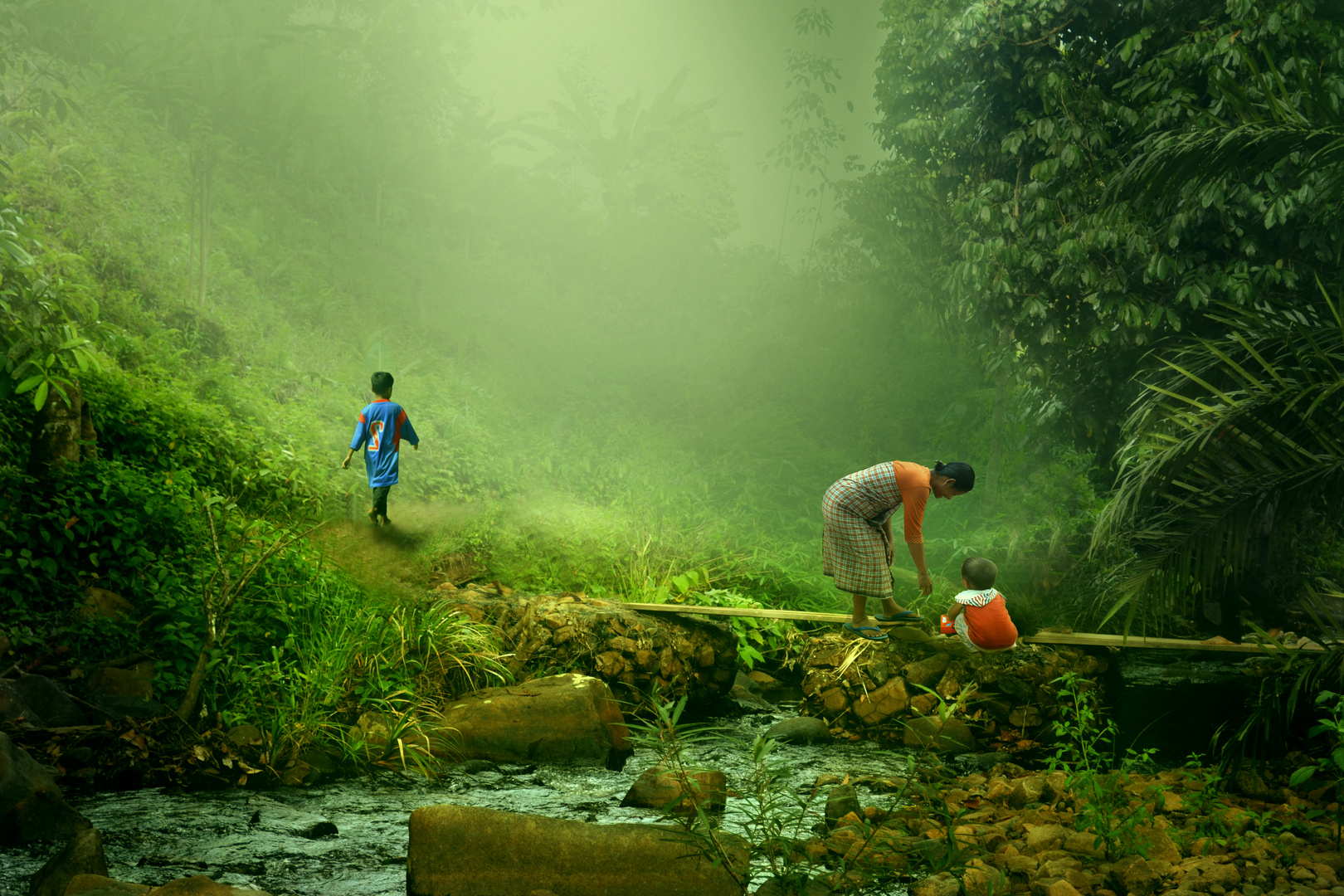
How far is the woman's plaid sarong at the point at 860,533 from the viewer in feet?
18.4

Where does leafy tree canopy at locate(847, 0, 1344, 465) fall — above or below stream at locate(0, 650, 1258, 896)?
above

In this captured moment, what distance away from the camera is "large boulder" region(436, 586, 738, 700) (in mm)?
6328

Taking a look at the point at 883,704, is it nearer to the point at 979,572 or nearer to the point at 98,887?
the point at 979,572

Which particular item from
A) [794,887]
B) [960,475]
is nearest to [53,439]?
[794,887]

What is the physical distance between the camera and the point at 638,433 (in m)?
14.1

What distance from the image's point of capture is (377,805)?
4.43 m

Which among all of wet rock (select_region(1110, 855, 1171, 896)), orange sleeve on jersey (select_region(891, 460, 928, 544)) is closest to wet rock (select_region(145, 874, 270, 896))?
wet rock (select_region(1110, 855, 1171, 896))

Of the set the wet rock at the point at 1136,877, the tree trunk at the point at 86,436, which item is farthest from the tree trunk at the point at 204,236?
the wet rock at the point at 1136,877

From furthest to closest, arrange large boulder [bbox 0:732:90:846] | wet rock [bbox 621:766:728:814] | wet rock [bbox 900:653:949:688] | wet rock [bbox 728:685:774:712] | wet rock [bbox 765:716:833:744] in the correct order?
wet rock [bbox 728:685:774:712] < wet rock [bbox 900:653:949:688] < wet rock [bbox 765:716:833:744] < wet rock [bbox 621:766:728:814] < large boulder [bbox 0:732:90:846]

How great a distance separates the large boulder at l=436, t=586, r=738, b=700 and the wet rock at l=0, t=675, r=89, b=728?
8.17 ft

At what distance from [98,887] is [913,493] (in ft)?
14.4

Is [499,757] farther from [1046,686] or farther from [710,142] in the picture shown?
[710,142]

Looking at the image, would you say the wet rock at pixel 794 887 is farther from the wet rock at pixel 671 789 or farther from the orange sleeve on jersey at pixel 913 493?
the orange sleeve on jersey at pixel 913 493

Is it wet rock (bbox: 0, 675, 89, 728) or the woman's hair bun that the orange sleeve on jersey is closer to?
the woman's hair bun
